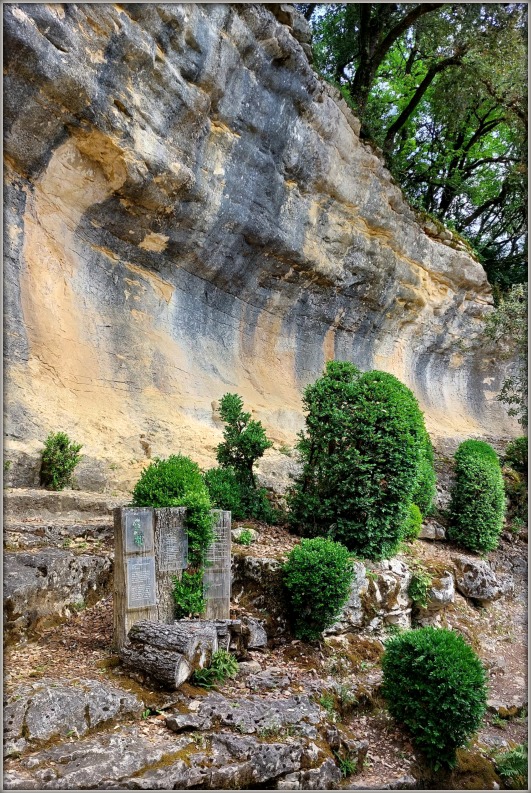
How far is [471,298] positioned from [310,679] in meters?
17.0

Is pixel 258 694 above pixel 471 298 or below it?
below

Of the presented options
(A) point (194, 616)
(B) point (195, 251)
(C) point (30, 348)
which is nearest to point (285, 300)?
(B) point (195, 251)

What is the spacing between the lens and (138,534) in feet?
17.9

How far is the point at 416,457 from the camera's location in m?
8.09

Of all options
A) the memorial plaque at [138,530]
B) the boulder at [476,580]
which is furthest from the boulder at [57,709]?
the boulder at [476,580]

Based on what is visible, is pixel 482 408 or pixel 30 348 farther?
pixel 482 408

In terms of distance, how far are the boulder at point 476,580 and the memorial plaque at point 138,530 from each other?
708cm

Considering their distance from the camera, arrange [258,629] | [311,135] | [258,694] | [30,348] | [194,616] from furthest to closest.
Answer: [311,135] → [30,348] → [258,629] → [194,616] → [258,694]

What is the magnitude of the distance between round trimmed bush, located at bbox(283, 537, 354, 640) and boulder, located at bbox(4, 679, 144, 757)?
2336 mm

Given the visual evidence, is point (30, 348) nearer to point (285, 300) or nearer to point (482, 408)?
point (285, 300)

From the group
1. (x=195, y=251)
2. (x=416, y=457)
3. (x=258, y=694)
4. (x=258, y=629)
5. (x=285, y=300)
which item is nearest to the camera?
(x=258, y=694)

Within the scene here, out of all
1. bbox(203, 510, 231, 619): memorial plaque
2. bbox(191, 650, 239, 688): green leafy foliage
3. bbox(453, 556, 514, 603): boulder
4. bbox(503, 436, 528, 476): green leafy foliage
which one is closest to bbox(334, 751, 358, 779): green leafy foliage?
bbox(191, 650, 239, 688): green leafy foliage

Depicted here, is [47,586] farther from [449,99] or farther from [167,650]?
[449,99]

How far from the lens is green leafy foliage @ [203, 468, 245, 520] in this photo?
26.7 feet
